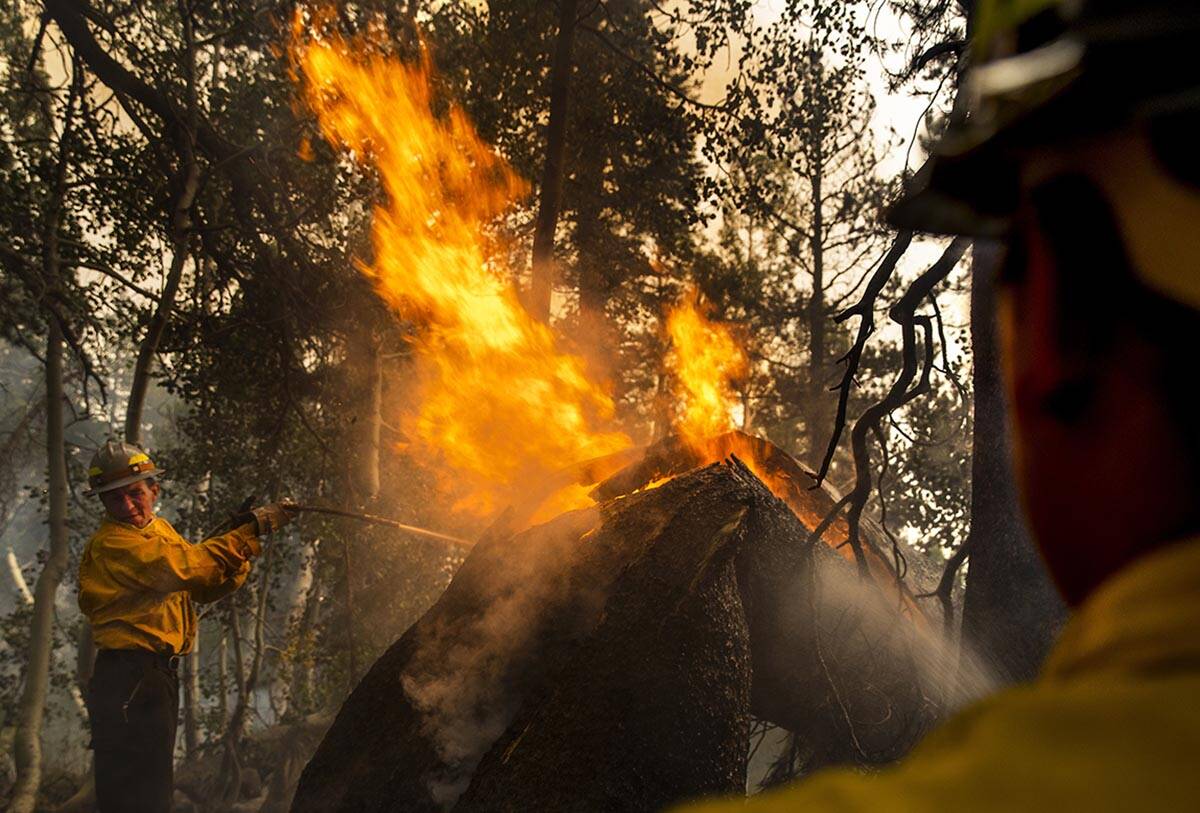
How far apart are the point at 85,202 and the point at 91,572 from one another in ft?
18.9

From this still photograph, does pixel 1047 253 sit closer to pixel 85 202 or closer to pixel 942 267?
pixel 942 267

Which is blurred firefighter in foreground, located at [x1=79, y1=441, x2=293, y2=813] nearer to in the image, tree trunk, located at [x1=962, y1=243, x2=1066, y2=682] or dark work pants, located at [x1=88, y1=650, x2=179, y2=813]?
dark work pants, located at [x1=88, y1=650, x2=179, y2=813]

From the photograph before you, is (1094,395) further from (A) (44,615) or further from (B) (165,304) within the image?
(A) (44,615)

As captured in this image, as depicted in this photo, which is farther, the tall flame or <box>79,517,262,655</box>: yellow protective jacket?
the tall flame

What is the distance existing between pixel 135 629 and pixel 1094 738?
6.61 m

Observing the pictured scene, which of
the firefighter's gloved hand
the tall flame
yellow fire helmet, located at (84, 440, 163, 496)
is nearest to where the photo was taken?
yellow fire helmet, located at (84, 440, 163, 496)

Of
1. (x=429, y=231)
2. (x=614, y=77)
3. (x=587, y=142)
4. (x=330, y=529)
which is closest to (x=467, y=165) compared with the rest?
(x=429, y=231)

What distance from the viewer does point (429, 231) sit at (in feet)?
38.1

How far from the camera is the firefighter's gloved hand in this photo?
19.9 ft

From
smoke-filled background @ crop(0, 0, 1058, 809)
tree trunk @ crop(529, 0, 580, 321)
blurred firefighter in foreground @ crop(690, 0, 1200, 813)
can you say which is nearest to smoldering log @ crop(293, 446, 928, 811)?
smoke-filled background @ crop(0, 0, 1058, 809)

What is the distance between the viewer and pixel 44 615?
30.3 feet

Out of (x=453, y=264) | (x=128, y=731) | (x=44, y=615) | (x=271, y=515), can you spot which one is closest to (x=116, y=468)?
(x=271, y=515)

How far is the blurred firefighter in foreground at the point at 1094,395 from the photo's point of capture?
476 mm

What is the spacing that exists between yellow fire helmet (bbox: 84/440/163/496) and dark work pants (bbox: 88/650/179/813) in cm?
129
